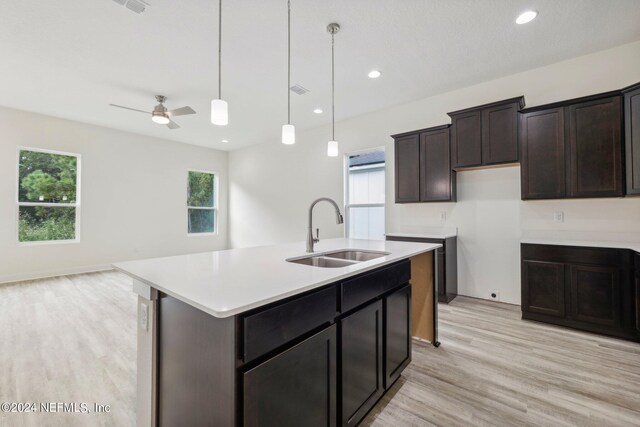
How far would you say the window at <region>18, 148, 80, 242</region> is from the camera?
4926 millimetres

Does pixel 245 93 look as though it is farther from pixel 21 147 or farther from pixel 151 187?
pixel 21 147

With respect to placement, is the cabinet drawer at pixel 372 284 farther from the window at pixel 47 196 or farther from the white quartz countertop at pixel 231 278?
the window at pixel 47 196

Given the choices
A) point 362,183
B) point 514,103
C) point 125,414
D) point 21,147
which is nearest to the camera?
point 125,414

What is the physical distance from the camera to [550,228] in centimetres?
332

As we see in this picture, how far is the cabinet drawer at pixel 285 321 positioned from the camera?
3.23ft

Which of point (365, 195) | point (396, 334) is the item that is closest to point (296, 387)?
point (396, 334)

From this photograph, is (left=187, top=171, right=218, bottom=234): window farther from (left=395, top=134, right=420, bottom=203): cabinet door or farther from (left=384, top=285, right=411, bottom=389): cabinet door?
(left=384, top=285, right=411, bottom=389): cabinet door

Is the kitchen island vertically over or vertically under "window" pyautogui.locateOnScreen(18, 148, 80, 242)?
under

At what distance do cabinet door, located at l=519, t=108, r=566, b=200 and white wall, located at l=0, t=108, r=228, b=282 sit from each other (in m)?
6.98

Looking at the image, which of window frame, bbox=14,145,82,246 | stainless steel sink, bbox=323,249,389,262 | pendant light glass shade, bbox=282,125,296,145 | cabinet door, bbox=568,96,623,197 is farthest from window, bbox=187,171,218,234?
cabinet door, bbox=568,96,623,197

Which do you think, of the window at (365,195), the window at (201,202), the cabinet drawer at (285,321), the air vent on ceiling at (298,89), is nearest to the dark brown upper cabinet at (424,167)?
the window at (365,195)

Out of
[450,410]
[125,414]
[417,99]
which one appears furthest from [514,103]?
[125,414]

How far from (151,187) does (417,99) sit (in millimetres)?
5964

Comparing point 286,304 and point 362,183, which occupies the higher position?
point 362,183
